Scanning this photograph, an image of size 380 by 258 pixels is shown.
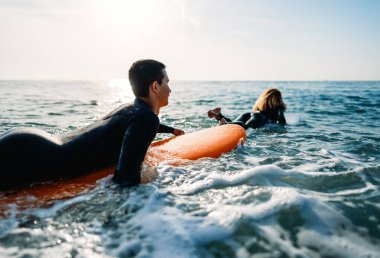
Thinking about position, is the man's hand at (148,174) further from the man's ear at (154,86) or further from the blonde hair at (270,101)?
the blonde hair at (270,101)

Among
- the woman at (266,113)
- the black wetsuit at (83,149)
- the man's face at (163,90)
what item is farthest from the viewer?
the woman at (266,113)

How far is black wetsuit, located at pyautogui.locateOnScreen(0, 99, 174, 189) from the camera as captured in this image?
246 centimetres

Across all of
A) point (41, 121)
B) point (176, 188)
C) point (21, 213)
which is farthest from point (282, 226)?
point (41, 121)

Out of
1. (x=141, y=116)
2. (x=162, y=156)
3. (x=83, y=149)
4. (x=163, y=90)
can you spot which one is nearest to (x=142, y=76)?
(x=163, y=90)

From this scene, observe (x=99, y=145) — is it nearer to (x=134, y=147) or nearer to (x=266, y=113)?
(x=134, y=147)

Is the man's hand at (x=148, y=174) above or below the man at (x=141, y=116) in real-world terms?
below

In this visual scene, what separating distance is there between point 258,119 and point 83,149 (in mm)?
5468

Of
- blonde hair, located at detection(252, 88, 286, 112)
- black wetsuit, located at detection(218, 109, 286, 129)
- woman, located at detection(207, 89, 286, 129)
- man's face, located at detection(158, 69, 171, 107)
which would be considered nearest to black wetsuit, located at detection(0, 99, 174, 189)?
man's face, located at detection(158, 69, 171, 107)

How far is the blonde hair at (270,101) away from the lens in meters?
7.89

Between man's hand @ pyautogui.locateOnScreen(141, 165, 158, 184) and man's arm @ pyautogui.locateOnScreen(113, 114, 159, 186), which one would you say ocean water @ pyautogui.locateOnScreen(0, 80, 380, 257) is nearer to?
man's hand @ pyautogui.locateOnScreen(141, 165, 158, 184)

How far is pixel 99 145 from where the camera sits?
9.48ft

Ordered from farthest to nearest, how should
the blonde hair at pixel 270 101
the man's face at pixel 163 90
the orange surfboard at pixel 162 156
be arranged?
the blonde hair at pixel 270 101, the man's face at pixel 163 90, the orange surfboard at pixel 162 156

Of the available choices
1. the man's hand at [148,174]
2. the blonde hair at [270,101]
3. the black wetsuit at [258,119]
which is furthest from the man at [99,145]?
the blonde hair at [270,101]

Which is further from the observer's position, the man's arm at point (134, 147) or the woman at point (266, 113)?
the woman at point (266, 113)
